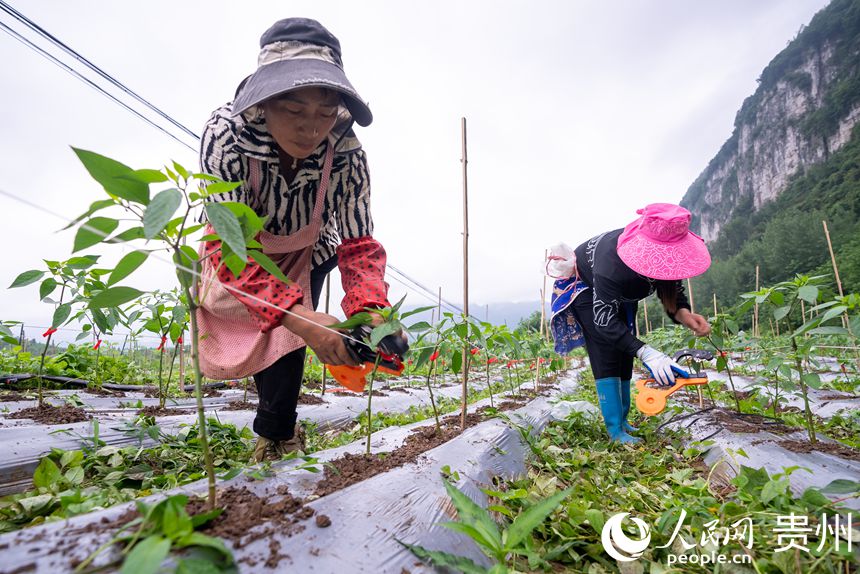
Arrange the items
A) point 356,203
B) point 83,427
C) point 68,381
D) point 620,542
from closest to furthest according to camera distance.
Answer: point 620,542
point 356,203
point 83,427
point 68,381

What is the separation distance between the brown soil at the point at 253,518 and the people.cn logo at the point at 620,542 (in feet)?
2.41

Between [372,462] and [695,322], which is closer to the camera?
[372,462]

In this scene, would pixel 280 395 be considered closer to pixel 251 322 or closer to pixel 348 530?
pixel 251 322

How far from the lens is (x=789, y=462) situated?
1.53m

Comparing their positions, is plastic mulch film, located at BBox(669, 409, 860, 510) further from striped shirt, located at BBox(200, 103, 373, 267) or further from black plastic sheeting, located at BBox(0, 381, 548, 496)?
black plastic sheeting, located at BBox(0, 381, 548, 496)

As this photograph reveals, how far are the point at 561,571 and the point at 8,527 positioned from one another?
A: 131 centimetres

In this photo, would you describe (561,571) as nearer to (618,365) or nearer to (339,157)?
(339,157)

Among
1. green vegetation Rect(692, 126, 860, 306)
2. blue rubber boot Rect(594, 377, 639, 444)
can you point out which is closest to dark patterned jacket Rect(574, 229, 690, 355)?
blue rubber boot Rect(594, 377, 639, 444)

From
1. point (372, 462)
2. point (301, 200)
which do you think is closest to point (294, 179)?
point (301, 200)

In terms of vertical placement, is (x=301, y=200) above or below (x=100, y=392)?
above

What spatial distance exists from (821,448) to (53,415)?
11.4 ft

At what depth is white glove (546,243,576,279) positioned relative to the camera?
8.80 feet

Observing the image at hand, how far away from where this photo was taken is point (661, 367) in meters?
2.06

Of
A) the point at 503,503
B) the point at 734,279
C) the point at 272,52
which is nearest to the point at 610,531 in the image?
the point at 503,503
